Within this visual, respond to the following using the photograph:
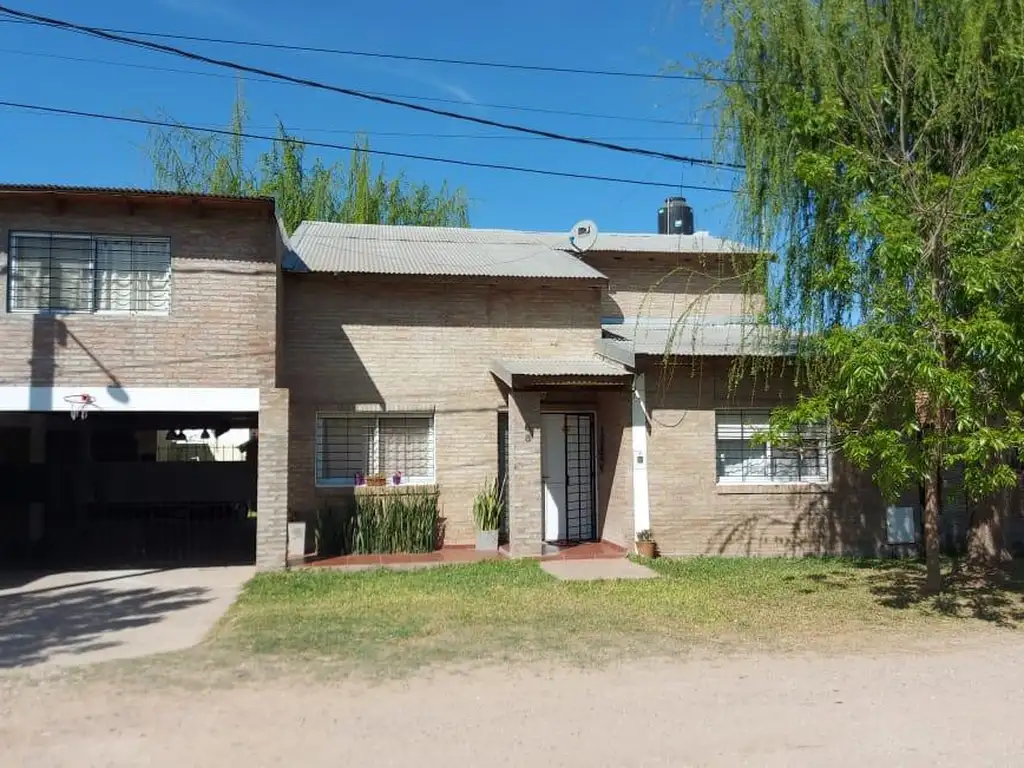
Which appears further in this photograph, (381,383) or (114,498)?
(114,498)

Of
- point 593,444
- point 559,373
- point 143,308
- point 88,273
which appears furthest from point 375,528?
point 88,273

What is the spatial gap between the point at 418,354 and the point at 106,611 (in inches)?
239

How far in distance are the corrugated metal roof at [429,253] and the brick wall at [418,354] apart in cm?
23

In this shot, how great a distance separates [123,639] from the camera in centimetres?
815

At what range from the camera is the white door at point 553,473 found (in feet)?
48.0

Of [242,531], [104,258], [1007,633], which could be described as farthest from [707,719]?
[242,531]

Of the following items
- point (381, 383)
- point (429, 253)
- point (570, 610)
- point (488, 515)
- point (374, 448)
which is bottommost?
point (570, 610)

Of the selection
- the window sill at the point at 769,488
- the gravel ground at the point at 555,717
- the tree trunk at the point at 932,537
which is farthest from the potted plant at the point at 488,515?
the gravel ground at the point at 555,717

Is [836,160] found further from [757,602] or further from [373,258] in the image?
[373,258]

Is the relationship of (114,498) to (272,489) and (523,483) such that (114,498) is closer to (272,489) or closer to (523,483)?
(272,489)

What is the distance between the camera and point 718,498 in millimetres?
13195

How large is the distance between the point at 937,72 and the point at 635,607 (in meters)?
6.56

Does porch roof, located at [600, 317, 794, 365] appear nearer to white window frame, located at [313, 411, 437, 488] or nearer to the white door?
the white door

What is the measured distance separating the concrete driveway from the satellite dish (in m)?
8.54
